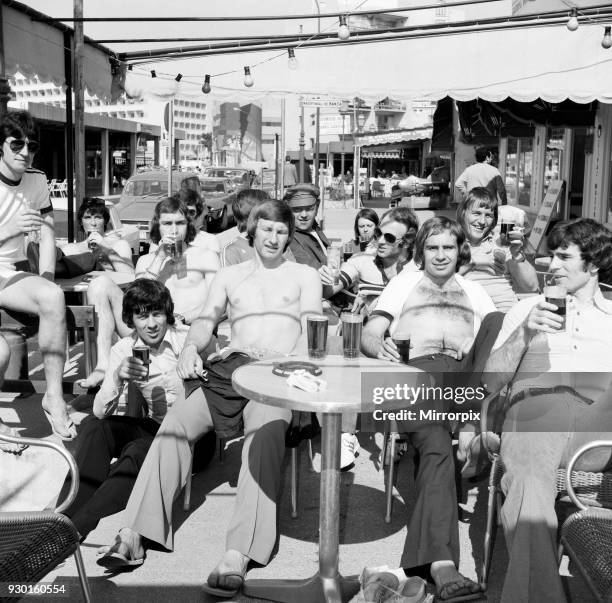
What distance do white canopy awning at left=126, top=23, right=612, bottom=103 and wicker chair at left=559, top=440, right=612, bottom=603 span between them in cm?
613

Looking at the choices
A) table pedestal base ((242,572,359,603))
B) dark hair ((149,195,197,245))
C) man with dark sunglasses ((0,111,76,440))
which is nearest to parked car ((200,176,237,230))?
dark hair ((149,195,197,245))

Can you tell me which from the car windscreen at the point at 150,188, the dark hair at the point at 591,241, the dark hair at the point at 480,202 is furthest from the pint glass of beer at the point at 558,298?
the car windscreen at the point at 150,188

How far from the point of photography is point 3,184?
4.31m

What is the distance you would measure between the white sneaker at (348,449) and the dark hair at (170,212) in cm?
162

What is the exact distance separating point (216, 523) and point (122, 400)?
54.7 inches

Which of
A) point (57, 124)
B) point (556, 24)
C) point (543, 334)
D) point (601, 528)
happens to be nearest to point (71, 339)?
point (543, 334)

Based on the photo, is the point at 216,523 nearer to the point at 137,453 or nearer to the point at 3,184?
the point at 137,453

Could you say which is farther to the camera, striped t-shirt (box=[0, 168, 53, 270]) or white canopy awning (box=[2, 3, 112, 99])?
white canopy awning (box=[2, 3, 112, 99])

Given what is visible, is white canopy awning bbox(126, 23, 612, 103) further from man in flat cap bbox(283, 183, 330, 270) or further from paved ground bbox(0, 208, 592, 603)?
paved ground bbox(0, 208, 592, 603)

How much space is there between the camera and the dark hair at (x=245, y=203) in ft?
18.4

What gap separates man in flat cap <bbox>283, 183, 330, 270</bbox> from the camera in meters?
5.55

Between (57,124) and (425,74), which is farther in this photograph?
(57,124)

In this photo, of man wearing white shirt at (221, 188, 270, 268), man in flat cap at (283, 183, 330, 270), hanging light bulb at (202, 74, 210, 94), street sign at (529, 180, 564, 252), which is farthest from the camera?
street sign at (529, 180, 564, 252)

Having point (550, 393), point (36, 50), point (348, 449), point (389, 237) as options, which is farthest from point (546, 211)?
point (550, 393)
